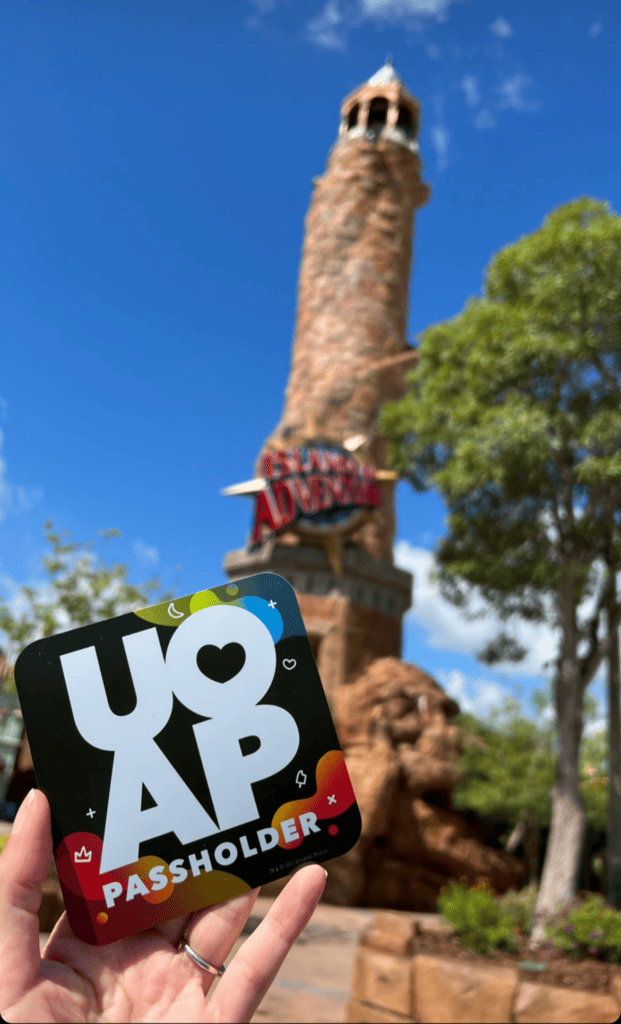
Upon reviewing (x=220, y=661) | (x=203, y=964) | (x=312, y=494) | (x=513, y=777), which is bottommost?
(x=513, y=777)

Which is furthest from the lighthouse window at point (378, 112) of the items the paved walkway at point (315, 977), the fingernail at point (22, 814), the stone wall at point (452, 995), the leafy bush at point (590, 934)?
the fingernail at point (22, 814)

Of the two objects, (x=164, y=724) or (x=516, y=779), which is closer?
(x=164, y=724)

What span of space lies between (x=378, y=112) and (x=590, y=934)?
30.2 m

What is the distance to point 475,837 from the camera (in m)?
14.4

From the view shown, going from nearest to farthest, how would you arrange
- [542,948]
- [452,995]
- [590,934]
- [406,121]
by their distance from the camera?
[452,995], [590,934], [542,948], [406,121]

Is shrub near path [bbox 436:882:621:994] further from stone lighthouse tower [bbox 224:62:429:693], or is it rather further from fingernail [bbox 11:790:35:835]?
stone lighthouse tower [bbox 224:62:429:693]

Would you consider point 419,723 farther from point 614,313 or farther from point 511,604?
point 614,313

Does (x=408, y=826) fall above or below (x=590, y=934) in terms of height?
below

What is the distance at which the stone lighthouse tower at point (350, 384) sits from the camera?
19.0m

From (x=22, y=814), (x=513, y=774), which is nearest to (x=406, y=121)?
(x=513, y=774)

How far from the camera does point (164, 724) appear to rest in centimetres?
159

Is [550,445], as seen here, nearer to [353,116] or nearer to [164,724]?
[164,724]

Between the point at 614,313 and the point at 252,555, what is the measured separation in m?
13.1

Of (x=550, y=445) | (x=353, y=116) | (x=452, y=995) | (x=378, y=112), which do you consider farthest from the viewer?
(x=353, y=116)
